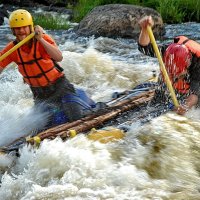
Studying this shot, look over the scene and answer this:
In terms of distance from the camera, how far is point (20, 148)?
5.02m

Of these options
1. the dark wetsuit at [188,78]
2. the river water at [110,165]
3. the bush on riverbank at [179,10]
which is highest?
the dark wetsuit at [188,78]

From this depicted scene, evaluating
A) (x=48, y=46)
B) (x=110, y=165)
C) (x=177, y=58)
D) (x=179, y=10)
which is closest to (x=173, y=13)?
(x=179, y=10)

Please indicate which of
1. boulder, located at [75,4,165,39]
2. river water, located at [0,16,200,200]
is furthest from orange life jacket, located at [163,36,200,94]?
boulder, located at [75,4,165,39]

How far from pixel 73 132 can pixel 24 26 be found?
1444 millimetres

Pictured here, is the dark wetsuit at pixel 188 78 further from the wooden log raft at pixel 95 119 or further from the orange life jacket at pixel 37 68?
the orange life jacket at pixel 37 68

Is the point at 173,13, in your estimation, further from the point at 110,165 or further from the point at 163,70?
the point at 110,165

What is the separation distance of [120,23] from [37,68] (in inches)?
291

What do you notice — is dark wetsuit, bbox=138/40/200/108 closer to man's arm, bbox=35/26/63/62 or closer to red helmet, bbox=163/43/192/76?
red helmet, bbox=163/43/192/76

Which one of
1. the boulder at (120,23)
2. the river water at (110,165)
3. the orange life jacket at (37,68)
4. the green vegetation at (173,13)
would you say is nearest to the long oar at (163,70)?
the river water at (110,165)

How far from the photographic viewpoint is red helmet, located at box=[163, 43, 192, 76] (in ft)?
18.5

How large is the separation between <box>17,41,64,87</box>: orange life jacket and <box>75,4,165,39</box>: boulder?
23.5 ft

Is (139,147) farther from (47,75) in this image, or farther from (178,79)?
(47,75)

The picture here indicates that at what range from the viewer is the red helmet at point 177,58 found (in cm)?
564

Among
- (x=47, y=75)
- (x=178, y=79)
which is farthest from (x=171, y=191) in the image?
(x=47, y=75)
